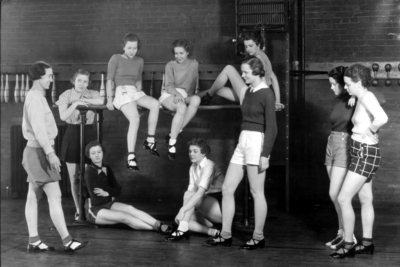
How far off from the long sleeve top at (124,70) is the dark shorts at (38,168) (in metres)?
1.46

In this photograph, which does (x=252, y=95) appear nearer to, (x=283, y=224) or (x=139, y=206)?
(x=283, y=224)

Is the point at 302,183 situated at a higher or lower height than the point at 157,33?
lower

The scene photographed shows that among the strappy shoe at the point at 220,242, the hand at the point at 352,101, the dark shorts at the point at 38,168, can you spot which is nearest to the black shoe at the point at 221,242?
the strappy shoe at the point at 220,242

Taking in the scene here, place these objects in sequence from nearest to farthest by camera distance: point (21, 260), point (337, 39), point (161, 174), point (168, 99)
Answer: point (21, 260) < point (168, 99) < point (337, 39) < point (161, 174)

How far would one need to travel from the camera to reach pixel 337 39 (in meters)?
7.08

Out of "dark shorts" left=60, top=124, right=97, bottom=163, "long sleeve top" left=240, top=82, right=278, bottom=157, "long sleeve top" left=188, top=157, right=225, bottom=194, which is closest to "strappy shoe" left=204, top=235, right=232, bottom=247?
"long sleeve top" left=188, top=157, right=225, bottom=194

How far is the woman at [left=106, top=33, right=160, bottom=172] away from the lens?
218 inches

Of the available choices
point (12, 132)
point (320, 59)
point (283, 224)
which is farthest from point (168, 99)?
point (12, 132)

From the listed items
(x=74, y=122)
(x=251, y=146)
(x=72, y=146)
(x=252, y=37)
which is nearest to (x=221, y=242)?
(x=251, y=146)

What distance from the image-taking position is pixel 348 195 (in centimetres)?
436

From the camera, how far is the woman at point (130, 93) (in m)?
5.55

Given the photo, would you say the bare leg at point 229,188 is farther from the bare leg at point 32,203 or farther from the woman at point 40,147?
the bare leg at point 32,203

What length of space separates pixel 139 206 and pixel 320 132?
250 centimetres

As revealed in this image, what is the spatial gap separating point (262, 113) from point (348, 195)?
951 millimetres
